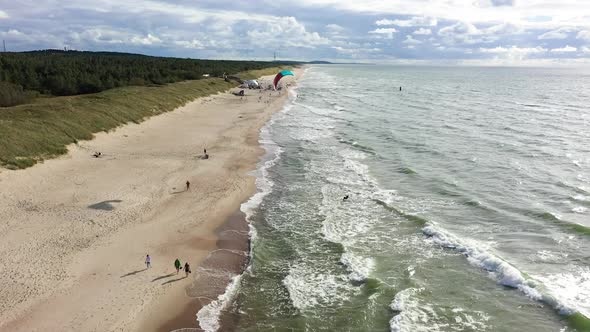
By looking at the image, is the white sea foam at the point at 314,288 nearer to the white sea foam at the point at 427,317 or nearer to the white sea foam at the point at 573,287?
the white sea foam at the point at 427,317

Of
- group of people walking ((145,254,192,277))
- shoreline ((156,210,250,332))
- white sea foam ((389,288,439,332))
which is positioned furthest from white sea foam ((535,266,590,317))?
group of people walking ((145,254,192,277))

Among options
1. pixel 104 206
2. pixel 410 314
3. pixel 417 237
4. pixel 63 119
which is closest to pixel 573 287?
pixel 417 237

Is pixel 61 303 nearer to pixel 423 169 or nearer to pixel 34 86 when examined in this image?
pixel 423 169

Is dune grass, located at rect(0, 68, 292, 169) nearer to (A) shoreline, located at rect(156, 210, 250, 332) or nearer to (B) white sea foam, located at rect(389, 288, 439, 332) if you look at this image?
(A) shoreline, located at rect(156, 210, 250, 332)

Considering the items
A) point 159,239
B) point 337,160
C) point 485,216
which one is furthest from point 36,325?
point 337,160

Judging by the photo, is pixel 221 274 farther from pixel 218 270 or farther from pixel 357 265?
pixel 357 265
